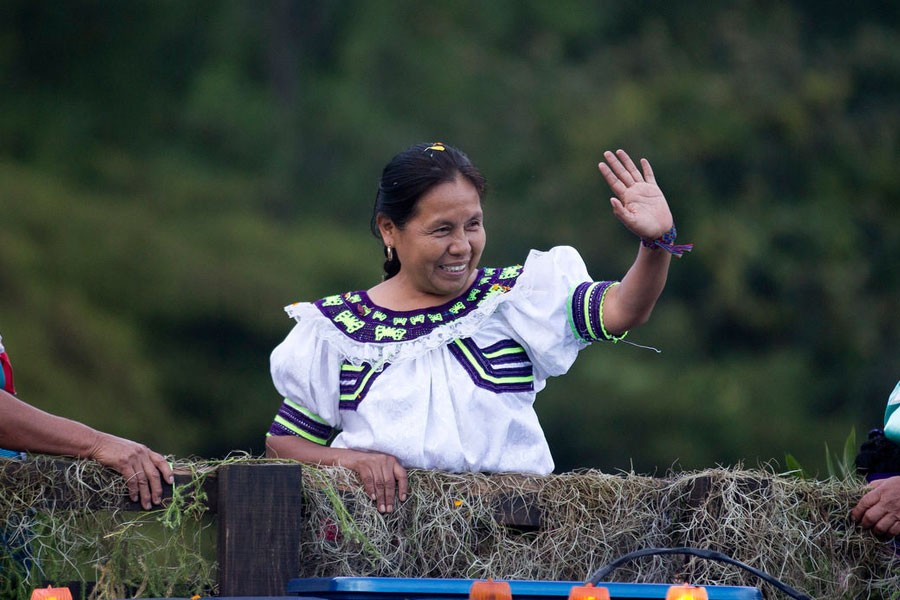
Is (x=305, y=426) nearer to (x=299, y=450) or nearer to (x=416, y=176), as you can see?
(x=299, y=450)

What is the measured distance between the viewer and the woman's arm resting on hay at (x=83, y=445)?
2664mm

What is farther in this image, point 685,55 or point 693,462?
point 685,55

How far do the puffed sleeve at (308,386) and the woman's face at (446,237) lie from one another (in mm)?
275

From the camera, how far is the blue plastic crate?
2254 millimetres

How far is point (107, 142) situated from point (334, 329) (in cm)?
958

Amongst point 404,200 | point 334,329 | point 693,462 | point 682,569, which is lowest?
point 682,569

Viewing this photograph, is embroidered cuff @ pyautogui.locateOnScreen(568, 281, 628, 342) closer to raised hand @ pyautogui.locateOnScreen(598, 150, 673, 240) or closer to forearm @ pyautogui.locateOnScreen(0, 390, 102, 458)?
raised hand @ pyautogui.locateOnScreen(598, 150, 673, 240)

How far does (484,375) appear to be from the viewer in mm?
3207

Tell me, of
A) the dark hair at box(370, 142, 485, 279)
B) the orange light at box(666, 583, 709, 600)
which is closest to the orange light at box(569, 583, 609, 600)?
the orange light at box(666, 583, 709, 600)

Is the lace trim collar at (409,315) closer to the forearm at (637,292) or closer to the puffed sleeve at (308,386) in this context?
the puffed sleeve at (308,386)

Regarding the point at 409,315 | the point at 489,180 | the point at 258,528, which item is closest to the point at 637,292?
the point at 409,315

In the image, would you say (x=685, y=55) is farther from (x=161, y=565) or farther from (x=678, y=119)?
(x=161, y=565)

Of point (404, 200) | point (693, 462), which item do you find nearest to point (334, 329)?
point (404, 200)

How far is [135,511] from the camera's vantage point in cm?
268
